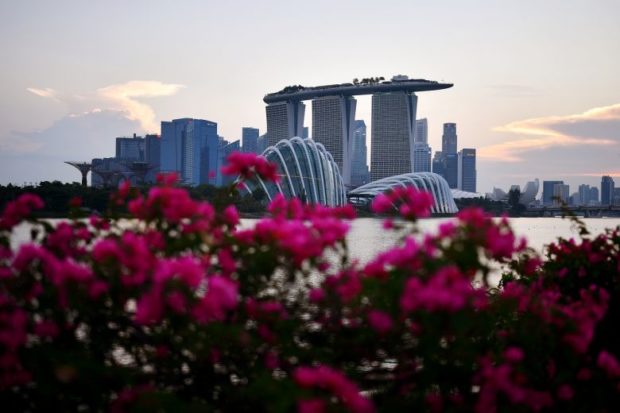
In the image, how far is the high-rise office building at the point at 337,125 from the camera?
463ft

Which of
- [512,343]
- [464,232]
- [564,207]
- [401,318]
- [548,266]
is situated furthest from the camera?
[564,207]

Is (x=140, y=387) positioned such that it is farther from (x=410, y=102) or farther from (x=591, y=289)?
(x=410, y=102)

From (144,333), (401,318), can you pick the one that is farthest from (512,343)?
(144,333)

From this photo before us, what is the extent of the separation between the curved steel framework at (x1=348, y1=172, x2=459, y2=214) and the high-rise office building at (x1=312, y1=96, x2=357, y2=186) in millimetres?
36458

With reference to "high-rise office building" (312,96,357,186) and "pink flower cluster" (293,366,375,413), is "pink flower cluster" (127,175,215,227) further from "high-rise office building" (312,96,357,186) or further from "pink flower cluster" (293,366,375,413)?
"high-rise office building" (312,96,357,186)

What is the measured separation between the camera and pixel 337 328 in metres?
2.99

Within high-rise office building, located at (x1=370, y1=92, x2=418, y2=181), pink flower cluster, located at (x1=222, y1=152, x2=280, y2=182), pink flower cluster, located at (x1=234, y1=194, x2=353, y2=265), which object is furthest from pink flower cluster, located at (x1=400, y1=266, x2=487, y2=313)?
high-rise office building, located at (x1=370, y1=92, x2=418, y2=181)

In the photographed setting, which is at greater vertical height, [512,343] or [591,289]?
[591,289]

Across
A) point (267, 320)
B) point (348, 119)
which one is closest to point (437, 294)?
point (267, 320)

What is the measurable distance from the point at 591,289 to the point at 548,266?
2.37ft

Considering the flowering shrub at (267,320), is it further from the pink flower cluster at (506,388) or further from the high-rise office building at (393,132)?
the high-rise office building at (393,132)

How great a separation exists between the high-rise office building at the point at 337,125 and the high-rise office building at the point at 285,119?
410cm

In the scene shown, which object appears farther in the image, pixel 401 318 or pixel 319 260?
pixel 319 260

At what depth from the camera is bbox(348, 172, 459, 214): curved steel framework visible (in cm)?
9750
